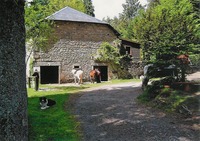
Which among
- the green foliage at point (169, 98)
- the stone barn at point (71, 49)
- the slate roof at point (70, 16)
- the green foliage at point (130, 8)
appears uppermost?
the green foliage at point (130, 8)

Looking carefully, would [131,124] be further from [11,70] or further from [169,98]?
[11,70]

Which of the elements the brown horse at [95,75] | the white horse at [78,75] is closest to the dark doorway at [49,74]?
the white horse at [78,75]

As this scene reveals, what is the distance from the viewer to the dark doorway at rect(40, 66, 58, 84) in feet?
80.6

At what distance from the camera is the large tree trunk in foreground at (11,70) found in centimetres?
303

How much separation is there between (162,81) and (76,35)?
15.3 metres

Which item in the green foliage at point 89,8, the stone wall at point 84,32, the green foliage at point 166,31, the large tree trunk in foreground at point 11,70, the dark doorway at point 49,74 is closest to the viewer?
the large tree trunk in foreground at point 11,70

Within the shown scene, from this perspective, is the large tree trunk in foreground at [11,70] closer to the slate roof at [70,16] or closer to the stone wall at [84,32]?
the stone wall at [84,32]

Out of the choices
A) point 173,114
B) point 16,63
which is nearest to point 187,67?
point 173,114

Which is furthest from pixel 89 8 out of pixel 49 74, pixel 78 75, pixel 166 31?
pixel 166 31

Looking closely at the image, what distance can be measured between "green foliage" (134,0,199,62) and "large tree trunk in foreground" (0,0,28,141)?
920cm

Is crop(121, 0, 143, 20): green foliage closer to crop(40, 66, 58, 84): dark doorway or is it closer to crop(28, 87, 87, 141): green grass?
crop(40, 66, 58, 84): dark doorway

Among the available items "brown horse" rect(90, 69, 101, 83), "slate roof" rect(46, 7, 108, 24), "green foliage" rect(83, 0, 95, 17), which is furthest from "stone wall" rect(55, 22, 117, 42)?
"green foliage" rect(83, 0, 95, 17)

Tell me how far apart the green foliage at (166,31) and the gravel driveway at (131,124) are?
124 inches

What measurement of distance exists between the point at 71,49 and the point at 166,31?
10.3 meters
